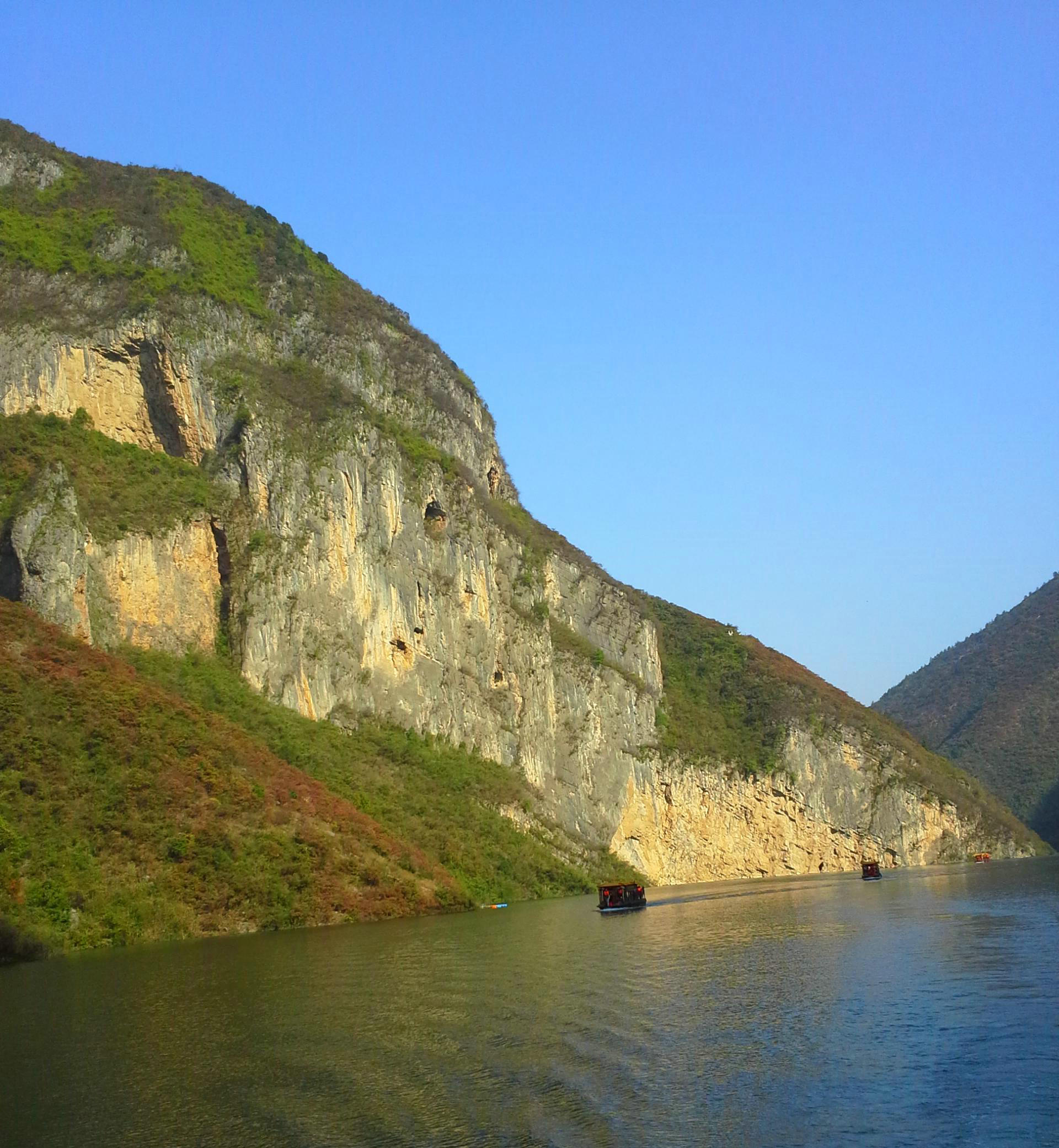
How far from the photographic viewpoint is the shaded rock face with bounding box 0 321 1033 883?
243 feet

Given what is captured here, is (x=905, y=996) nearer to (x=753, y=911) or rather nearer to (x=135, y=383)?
(x=753, y=911)

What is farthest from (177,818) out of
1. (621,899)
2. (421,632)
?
(421,632)

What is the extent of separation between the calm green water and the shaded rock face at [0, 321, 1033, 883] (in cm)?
3456

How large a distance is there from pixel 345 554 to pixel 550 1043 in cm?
6203

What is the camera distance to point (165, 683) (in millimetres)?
66000

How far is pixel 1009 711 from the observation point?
157625 mm

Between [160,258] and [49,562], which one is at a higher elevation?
[160,258]

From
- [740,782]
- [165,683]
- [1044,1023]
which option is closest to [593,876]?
[740,782]

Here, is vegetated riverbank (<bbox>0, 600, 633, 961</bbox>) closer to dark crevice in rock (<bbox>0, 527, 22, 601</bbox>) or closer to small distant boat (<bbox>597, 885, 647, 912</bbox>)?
dark crevice in rock (<bbox>0, 527, 22, 601</bbox>)

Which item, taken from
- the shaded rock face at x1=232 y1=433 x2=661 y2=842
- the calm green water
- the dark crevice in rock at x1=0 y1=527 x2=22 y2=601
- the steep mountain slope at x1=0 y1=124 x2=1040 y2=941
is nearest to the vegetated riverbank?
the dark crevice in rock at x1=0 y1=527 x2=22 y2=601

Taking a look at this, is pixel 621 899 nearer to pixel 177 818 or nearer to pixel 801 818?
pixel 177 818

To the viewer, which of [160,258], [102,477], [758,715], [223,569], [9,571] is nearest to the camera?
[9,571]

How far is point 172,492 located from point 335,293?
3562cm

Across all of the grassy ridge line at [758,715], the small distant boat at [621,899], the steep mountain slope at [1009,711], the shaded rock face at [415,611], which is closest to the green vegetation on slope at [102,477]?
the shaded rock face at [415,611]
